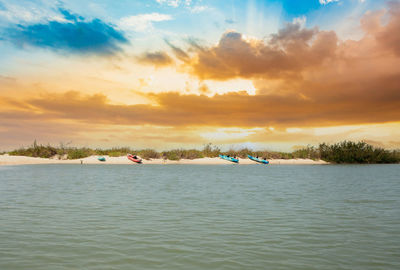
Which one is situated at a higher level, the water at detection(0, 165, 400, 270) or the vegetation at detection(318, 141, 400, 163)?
the vegetation at detection(318, 141, 400, 163)

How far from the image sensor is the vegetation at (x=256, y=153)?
5959 centimetres

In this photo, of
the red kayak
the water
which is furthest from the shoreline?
the water

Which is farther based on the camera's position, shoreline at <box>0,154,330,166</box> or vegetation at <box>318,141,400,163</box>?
vegetation at <box>318,141,400,163</box>

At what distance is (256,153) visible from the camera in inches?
2680

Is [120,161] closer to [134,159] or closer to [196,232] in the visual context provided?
[134,159]

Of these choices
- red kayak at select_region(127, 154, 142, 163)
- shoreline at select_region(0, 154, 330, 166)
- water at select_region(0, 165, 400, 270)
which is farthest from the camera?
red kayak at select_region(127, 154, 142, 163)

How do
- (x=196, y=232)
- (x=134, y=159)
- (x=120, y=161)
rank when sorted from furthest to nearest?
(x=120, y=161) < (x=134, y=159) < (x=196, y=232)

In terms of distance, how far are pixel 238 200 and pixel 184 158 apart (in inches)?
1803

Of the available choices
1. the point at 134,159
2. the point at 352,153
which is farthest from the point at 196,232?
the point at 352,153

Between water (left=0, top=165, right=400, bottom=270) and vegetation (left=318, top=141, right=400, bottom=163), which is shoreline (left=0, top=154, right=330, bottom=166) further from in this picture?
water (left=0, top=165, right=400, bottom=270)

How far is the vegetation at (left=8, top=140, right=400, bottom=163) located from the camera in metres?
59.6

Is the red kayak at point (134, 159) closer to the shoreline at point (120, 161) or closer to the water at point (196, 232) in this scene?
the shoreline at point (120, 161)

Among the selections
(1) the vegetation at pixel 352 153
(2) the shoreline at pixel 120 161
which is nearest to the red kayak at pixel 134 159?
(2) the shoreline at pixel 120 161

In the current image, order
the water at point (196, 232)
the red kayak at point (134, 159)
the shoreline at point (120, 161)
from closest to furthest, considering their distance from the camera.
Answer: the water at point (196, 232)
the shoreline at point (120, 161)
the red kayak at point (134, 159)
